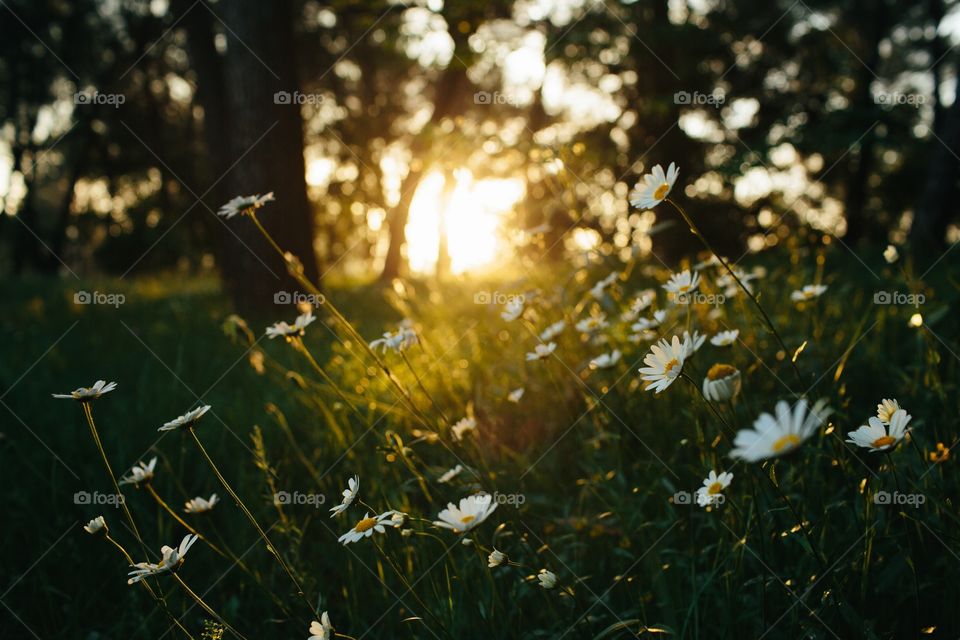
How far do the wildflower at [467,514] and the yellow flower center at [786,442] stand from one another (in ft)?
1.28

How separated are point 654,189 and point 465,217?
4634 mm

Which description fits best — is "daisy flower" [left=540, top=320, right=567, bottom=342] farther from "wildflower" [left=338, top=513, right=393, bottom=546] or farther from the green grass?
"wildflower" [left=338, top=513, right=393, bottom=546]

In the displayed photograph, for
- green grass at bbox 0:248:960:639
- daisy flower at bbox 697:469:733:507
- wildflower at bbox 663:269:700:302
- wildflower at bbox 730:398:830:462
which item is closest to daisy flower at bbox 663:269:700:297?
wildflower at bbox 663:269:700:302

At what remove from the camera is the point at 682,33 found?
5844 millimetres

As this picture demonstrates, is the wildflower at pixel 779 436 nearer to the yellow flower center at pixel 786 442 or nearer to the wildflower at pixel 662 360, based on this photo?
the yellow flower center at pixel 786 442

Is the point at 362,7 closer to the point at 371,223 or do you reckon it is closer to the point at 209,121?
the point at 209,121

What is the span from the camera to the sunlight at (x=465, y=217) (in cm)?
326

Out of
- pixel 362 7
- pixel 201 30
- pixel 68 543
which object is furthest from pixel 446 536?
pixel 362 7

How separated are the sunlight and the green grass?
571mm

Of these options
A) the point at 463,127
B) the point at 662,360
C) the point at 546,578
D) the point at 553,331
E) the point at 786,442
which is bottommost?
the point at 546,578

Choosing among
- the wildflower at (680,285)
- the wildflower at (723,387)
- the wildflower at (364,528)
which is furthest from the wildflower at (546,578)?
the wildflower at (680,285)

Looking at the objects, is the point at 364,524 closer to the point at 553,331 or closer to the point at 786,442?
the point at 786,442

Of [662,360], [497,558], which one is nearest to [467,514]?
[497,558]

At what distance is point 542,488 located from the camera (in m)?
1.85
